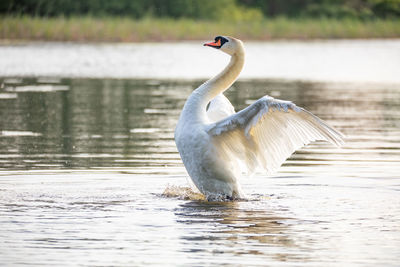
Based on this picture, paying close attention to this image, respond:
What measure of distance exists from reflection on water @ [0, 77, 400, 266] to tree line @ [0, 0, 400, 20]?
36.8 metres

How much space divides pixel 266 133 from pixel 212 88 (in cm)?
70

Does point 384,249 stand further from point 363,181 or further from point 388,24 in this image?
point 388,24

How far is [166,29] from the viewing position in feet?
144

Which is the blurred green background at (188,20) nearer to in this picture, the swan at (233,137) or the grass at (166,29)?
A: the grass at (166,29)

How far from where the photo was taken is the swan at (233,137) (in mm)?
8367

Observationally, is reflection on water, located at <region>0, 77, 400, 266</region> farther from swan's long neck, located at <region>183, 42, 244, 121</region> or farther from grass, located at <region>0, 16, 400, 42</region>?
grass, located at <region>0, 16, 400, 42</region>

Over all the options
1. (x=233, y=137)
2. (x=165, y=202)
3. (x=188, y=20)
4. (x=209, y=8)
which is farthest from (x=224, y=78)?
(x=209, y=8)

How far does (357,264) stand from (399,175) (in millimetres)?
3853

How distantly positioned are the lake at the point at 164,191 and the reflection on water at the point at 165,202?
0.01 m

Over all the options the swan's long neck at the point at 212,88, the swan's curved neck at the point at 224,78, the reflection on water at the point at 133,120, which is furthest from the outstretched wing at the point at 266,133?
the reflection on water at the point at 133,120

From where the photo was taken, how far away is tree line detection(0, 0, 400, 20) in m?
51.9

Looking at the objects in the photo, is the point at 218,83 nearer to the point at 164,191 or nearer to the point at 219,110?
the point at 219,110

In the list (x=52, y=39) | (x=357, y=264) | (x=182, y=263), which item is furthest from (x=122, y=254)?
(x=52, y=39)

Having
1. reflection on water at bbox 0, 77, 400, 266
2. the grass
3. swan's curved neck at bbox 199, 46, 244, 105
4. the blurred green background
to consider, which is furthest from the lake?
the blurred green background
